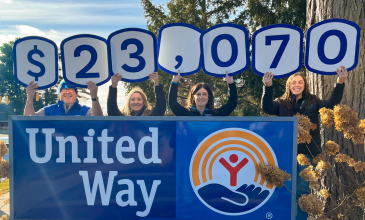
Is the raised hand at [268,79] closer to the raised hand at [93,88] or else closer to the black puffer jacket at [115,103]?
the black puffer jacket at [115,103]

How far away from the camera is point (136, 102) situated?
347 centimetres

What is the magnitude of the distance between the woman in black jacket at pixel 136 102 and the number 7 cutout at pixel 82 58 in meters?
0.21

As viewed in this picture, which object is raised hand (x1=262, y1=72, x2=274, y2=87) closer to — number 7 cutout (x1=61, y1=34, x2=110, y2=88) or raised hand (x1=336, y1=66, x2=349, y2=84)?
raised hand (x1=336, y1=66, x2=349, y2=84)

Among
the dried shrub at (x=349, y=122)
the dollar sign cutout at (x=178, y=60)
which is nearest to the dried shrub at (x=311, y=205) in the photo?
the dried shrub at (x=349, y=122)

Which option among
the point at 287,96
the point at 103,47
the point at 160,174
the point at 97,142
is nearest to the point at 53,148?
the point at 97,142

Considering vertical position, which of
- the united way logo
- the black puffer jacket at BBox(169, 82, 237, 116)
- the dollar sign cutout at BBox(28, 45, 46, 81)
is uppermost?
the dollar sign cutout at BBox(28, 45, 46, 81)

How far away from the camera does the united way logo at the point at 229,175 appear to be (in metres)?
2.14

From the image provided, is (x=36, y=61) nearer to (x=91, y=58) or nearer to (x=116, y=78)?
(x=91, y=58)

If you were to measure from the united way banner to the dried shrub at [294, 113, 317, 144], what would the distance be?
28cm

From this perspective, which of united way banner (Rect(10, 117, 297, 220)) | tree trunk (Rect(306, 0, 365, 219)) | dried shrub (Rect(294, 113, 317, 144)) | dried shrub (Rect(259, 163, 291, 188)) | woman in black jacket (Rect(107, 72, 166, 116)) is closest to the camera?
dried shrub (Rect(259, 163, 291, 188))

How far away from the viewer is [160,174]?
2172mm

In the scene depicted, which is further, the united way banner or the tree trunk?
the tree trunk

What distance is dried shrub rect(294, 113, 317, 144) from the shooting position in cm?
234

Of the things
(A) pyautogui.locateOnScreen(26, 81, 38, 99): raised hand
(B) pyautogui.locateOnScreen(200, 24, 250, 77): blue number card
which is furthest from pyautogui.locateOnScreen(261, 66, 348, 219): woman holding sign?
(A) pyautogui.locateOnScreen(26, 81, 38, 99): raised hand
